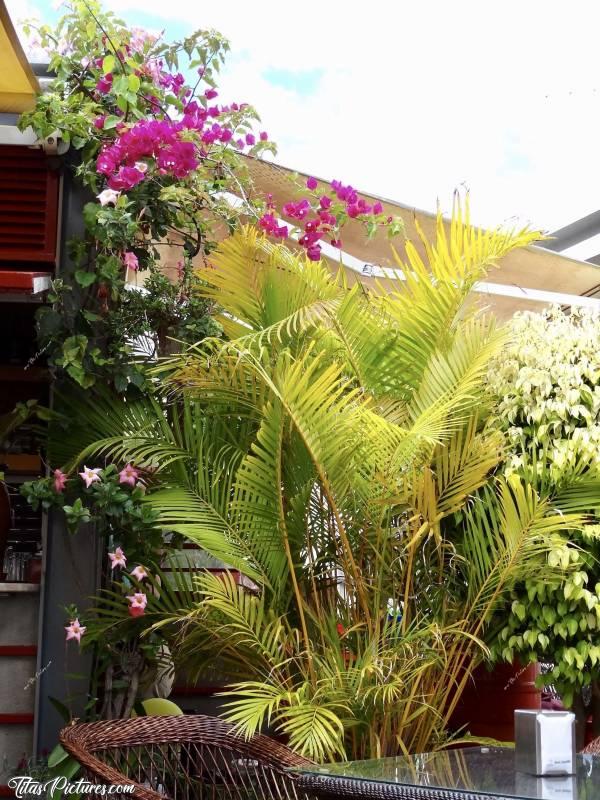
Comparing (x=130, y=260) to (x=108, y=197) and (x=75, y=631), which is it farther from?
(x=75, y=631)

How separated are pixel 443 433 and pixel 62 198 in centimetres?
186

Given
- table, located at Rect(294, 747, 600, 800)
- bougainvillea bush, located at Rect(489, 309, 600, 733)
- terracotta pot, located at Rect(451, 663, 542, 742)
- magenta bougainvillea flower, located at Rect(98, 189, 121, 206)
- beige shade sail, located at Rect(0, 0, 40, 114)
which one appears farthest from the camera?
terracotta pot, located at Rect(451, 663, 542, 742)

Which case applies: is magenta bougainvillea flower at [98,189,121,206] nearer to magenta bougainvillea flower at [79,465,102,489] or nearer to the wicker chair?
magenta bougainvillea flower at [79,465,102,489]

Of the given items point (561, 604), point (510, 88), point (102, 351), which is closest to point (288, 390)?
point (102, 351)

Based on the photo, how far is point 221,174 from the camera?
432cm

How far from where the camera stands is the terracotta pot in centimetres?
410

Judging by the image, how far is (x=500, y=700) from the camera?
4.13m

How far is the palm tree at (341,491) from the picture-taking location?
10.7 ft

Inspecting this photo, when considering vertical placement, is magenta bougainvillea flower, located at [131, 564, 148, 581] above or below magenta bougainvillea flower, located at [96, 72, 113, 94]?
below

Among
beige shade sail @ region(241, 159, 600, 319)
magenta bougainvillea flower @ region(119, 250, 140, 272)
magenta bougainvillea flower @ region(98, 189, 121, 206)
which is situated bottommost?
magenta bougainvillea flower @ region(119, 250, 140, 272)

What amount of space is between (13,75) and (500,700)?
325cm

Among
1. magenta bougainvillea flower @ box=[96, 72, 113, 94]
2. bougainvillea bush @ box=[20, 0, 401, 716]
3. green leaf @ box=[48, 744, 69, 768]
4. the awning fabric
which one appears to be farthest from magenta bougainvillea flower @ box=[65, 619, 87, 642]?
magenta bougainvillea flower @ box=[96, 72, 113, 94]

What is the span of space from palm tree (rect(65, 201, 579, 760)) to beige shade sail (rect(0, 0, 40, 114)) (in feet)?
3.31

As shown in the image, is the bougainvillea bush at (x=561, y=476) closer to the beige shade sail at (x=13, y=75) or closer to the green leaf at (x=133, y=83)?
the green leaf at (x=133, y=83)
